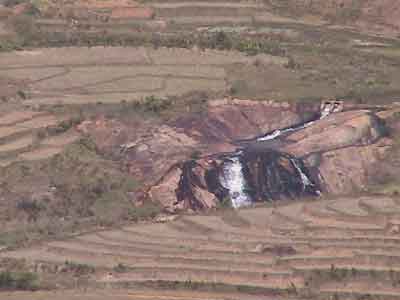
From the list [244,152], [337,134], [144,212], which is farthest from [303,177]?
[144,212]

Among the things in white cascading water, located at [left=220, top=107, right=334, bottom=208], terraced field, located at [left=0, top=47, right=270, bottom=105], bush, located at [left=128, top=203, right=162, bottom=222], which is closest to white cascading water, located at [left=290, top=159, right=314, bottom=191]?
white cascading water, located at [left=220, top=107, right=334, bottom=208]

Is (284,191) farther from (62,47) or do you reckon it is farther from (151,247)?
(62,47)

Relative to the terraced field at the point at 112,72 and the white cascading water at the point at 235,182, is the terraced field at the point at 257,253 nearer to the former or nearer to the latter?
A: the white cascading water at the point at 235,182

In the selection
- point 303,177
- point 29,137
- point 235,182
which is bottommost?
point 235,182

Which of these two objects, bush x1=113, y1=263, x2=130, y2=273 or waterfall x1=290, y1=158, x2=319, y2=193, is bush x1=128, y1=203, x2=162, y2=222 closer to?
waterfall x1=290, y1=158, x2=319, y2=193

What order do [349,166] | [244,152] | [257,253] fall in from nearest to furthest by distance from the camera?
1. [257,253]
2. [349,166]
3. [244,152]

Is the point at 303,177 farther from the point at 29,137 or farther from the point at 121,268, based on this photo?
the point at 121,268
